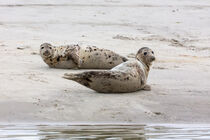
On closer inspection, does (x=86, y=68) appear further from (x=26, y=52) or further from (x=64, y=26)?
(x=64, y=26)

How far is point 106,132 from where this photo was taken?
5281 mm

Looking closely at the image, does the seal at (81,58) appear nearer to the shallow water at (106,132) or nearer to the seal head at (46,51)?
the seal head at (46,51)

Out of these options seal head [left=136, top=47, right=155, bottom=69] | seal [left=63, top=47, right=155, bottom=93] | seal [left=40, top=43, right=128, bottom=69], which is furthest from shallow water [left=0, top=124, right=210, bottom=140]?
seal [left=40, top=43, right=128, bottom=69]

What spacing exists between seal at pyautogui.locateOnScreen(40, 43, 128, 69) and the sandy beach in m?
0.24

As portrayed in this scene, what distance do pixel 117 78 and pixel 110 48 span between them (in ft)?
11.7

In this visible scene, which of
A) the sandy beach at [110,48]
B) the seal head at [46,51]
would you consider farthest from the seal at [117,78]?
the seal head at [46,51]

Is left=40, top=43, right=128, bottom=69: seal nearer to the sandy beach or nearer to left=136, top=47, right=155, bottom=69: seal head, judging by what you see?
the sandy beach

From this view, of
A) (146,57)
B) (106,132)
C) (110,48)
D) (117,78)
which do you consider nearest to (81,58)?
(110,48)

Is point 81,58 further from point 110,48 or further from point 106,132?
point 106,132

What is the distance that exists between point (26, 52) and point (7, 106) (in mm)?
3811

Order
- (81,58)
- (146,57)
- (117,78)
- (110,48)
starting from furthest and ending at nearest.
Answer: (110,48) → (81,58) → (146,57) → (117,78)

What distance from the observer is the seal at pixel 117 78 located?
6.81 meters

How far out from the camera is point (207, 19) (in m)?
14.3

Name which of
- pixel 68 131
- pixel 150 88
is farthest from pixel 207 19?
pixel 68 131
